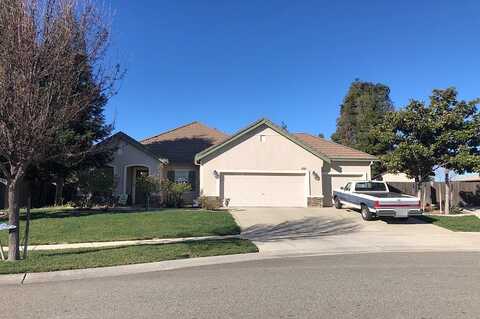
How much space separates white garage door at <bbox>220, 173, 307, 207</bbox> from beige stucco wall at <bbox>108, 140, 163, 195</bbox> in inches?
166

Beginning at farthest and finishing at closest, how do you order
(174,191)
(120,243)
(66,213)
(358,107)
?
(358,107)
(174,191)
(66,213)
(120,243)

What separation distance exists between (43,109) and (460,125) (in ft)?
66.5

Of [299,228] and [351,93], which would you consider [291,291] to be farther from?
[351,93]

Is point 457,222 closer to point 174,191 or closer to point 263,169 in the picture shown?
point 263,169

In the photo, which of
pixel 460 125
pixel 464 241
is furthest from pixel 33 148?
pixel 460 125

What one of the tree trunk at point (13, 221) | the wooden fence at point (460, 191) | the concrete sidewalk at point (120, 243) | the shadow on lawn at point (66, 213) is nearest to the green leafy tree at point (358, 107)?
the wooden fence at point (460, 191)

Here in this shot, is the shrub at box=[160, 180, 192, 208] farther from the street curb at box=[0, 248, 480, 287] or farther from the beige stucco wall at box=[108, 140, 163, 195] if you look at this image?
the street curb at box=[0, 248, 480, 287]

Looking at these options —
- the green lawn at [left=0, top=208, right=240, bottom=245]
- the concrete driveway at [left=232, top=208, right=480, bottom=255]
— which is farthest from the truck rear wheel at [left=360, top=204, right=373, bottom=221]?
the green lawn at [left=0, top=208, right=240, bottom=245]

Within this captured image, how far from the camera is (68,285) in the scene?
27.4 ft

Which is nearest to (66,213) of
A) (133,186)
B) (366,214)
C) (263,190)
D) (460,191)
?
(133,186)

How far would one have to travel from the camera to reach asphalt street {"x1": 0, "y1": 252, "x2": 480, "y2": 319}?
6.40 metres

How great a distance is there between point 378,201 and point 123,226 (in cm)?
989

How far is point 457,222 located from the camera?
19750 millimetres

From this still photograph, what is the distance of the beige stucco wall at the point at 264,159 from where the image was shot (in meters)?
26.0
